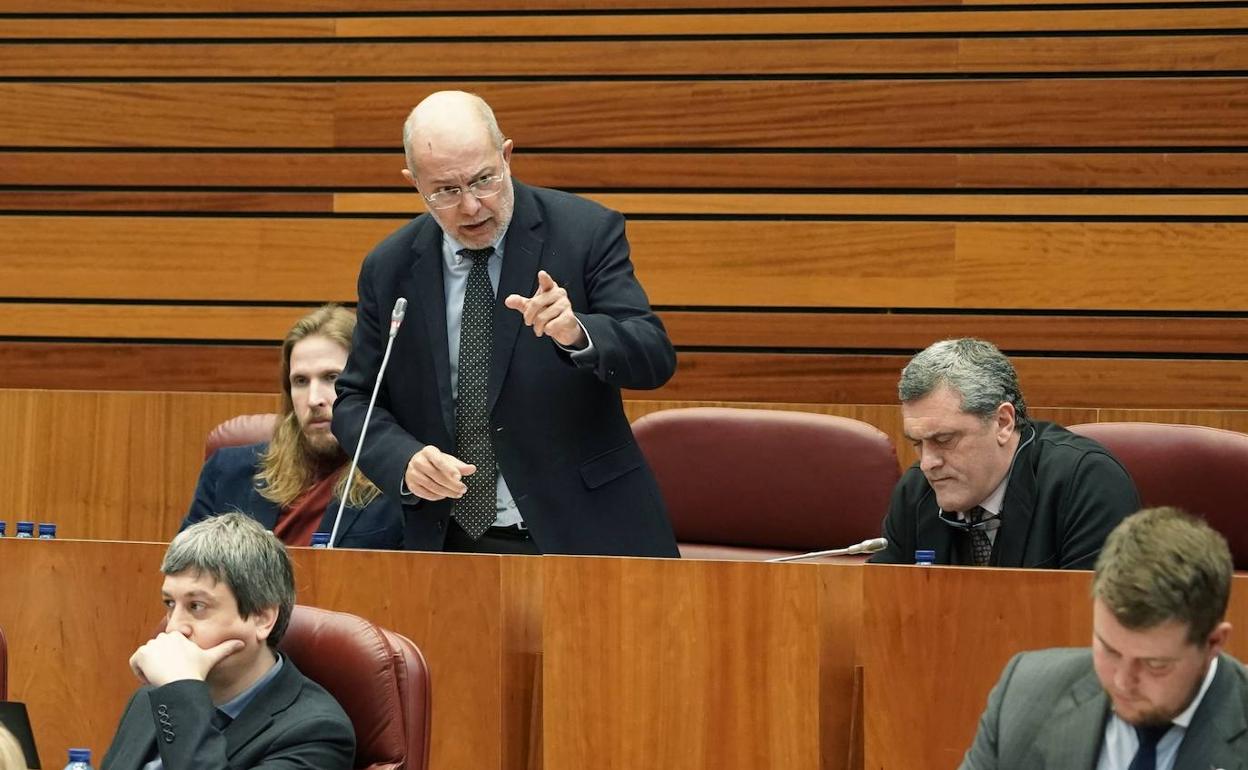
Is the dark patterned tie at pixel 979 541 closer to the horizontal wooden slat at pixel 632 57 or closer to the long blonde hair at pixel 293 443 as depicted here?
the long blonde hair at pixel 293 443

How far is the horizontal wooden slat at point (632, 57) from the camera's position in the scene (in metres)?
4.04

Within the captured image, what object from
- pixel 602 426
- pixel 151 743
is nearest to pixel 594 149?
pixel 602 426

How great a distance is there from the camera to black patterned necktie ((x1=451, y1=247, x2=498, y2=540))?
9.29 ft

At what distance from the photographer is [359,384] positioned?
2977 millimetres

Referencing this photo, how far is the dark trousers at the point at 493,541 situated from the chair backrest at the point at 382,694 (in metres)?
0.60

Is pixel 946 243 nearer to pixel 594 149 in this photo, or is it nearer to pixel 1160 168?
pixel 1160 168

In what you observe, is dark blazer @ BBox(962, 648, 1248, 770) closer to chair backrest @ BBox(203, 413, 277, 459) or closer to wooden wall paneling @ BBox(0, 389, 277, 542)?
chair backrest @ BBox(203, 413, 277, 459)

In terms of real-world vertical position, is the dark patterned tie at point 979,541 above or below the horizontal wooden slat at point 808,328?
below

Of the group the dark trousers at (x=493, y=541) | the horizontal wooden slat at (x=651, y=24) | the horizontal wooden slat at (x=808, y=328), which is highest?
the horizontal wooden slat at (x=651, y=24)

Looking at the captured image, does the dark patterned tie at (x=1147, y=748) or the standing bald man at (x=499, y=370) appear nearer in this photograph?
the dark patterned tie at (x=1147, y=748)

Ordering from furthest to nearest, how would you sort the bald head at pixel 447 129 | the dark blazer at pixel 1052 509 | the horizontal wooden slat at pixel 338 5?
the horizontal wooden slat at pixel 338 5 → the bald head at pixel 447 129 → the dark blazer at pixel 1052 509

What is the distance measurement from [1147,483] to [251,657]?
5.33 feet

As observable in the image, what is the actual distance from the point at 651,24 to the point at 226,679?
2.42 metres

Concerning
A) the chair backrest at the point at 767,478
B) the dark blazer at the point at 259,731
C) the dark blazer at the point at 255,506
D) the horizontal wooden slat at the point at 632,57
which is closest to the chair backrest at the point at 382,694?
the dark blazer at the point at 259,731
